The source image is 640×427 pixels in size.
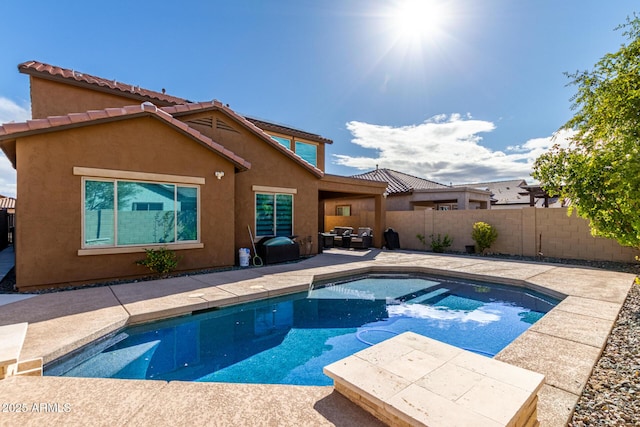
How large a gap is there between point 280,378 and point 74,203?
7.24m

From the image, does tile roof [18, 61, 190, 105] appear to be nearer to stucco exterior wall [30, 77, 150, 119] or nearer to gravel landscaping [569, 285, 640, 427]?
stucco exterior wall [30, 77, 150, 119]

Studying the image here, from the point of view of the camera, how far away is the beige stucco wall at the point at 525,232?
12156 mm

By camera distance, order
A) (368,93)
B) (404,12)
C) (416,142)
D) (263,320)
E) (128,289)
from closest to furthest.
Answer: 1. (263,320)
2. (128,289)
3. (404,12)
4. (368,93)
5. (416,142)

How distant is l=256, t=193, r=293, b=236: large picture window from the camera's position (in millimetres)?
12445

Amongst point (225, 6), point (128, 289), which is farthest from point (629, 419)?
point (225, 6)

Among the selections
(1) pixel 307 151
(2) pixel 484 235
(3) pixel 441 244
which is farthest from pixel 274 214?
(2) pixel 484 235

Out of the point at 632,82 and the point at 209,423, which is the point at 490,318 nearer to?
the point at 632,82

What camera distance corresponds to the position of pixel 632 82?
15.9 feet

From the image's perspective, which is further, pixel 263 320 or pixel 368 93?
pixel 368 93

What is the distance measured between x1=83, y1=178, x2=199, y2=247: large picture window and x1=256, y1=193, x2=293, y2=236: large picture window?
2.97m

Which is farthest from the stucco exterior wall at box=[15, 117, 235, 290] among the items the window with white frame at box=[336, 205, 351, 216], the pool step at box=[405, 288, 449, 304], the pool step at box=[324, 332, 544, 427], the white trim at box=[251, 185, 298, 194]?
the window with white frame at box=[336, 205, 351, 216]

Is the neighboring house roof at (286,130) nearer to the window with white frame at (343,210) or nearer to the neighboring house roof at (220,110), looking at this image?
the neighboring house roof at (220,110)

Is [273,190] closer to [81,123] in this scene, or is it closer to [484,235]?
[81,123]

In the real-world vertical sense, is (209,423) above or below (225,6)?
below
